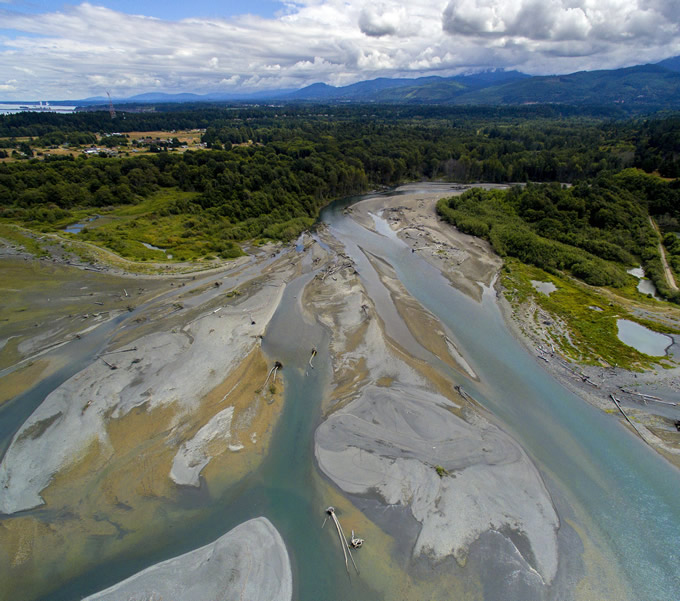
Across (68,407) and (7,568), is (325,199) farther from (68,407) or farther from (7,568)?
(7,568)

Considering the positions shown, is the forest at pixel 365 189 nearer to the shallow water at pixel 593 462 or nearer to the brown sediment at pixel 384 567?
the shallow water at pixel 593 462

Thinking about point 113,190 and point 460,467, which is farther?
point 113,190

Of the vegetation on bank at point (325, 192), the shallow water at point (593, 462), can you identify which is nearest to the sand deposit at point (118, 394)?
the shallow water at point (593, 462)

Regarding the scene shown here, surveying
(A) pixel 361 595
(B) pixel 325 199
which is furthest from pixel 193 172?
(A) pixel 361 595

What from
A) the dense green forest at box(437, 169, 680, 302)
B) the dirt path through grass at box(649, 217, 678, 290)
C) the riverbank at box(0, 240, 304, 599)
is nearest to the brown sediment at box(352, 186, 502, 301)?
the dense green forest at box(437, 169, 680, 302)

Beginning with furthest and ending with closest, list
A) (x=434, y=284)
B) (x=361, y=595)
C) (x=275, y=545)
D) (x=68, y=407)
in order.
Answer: (x=434, y=284) → (x=68, y=407) → (x=275, y=545) → (x=361, y=595)

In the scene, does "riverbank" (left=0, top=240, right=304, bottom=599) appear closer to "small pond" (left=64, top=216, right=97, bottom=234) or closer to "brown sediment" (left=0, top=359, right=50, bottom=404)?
"brown sediment" (left=0, top=359, right=50, bottom=404)

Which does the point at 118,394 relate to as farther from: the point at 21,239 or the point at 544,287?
the point at 21,239

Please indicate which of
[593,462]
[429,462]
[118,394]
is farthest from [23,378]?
[593,462]
